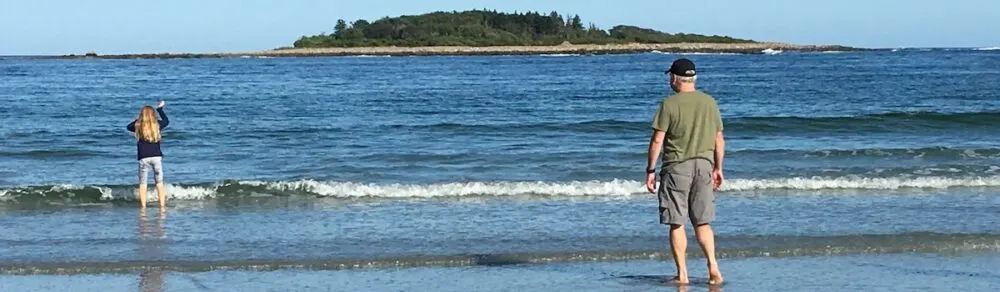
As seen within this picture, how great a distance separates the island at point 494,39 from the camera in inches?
5738

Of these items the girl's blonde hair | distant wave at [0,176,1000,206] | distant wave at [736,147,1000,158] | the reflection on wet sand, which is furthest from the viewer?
distant wave at [736,147,1000,158]

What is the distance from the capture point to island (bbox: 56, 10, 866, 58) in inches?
5738

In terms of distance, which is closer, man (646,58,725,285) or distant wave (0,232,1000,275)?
man (646,58,725,285)

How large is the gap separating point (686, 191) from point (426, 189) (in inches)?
277

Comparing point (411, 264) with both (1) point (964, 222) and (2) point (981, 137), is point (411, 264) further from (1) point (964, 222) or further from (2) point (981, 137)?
(2) point (981, 137)

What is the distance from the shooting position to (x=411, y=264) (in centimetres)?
983

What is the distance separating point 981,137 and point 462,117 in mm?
11187

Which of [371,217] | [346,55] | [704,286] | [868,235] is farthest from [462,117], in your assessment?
[346,55]

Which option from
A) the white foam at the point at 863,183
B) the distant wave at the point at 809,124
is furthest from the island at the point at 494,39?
the white foam at the point at 863,183

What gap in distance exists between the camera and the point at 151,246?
35.7 ft

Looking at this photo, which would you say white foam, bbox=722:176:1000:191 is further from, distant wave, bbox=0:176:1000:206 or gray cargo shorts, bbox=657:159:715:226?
gray cargo shorts, bbox=657:159:715:226

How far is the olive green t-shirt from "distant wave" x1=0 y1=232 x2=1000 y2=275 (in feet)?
6.49

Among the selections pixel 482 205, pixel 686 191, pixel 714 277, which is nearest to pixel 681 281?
pixel 714 277

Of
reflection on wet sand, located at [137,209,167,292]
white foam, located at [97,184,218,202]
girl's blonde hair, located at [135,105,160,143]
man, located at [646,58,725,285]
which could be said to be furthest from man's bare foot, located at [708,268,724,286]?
white foam, located at [97,184,218,202]
